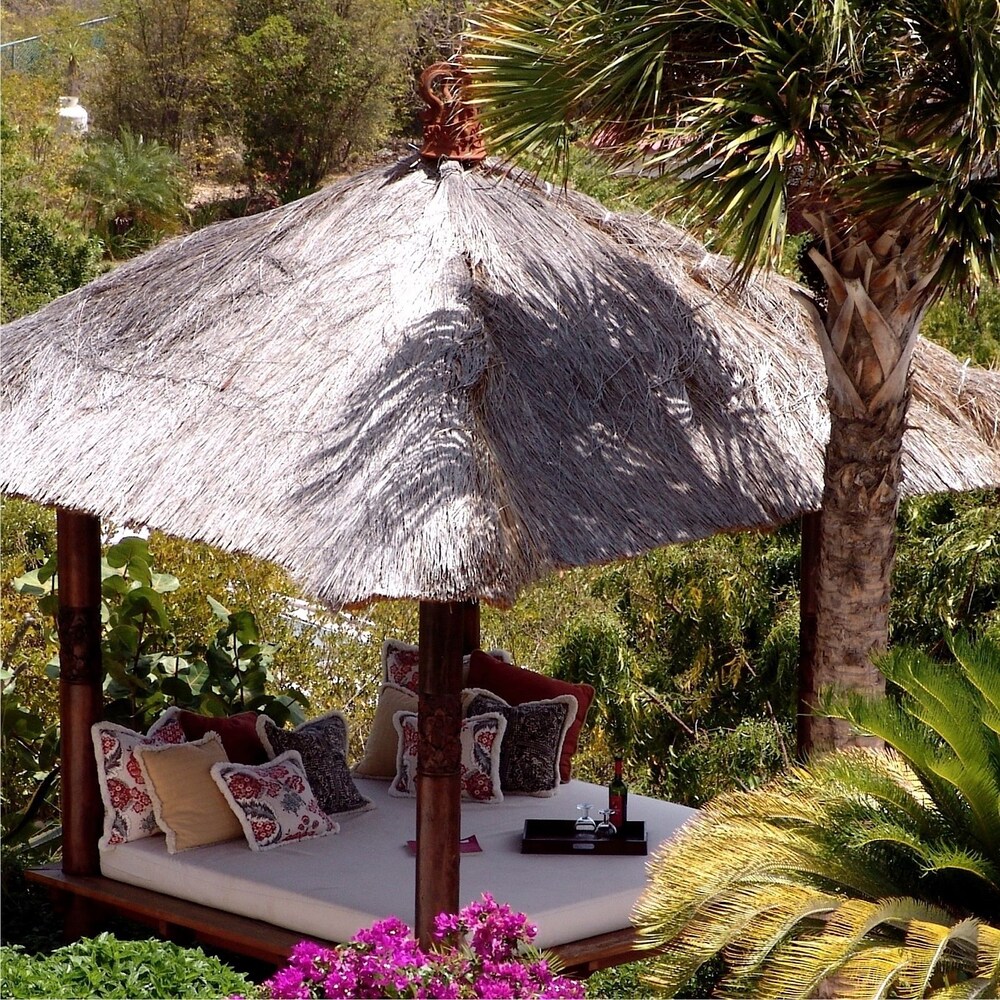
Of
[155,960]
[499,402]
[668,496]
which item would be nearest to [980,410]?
[668,496]

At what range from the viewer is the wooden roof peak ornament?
6.21 m

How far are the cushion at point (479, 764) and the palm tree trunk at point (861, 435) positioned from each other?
2339 mm

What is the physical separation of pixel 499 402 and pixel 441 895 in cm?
183

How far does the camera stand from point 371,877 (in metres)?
6.41

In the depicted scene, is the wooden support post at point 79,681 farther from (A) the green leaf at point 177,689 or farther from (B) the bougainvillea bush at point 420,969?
(B) the bougainvillea bush at point 420,969

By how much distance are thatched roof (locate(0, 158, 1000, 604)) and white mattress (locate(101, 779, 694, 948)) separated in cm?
172

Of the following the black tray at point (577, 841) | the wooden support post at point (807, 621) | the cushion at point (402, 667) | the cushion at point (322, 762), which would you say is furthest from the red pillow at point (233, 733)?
the wooden support post at point (807, 621)

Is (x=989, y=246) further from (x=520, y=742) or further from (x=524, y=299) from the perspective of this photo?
(x=520, y=742)

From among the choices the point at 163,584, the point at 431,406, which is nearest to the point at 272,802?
the point at 163,584

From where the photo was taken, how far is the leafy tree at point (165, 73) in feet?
118

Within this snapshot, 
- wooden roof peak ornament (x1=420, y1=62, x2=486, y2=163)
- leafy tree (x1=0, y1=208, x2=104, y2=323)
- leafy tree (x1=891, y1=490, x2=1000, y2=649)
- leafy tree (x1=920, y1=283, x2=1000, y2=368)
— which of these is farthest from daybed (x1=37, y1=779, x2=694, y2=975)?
leafy tree (x1=0, y1=208, x2=104, y2=323)

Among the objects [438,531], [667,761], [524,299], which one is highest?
[524,299]

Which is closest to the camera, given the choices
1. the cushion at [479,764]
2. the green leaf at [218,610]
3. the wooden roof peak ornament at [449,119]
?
the wooden roof peak ornament at [449,119]

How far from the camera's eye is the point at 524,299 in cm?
601
